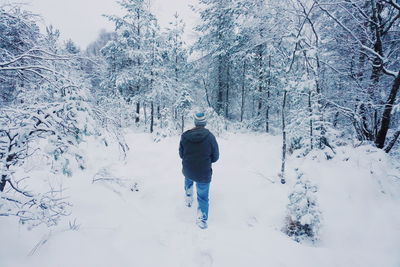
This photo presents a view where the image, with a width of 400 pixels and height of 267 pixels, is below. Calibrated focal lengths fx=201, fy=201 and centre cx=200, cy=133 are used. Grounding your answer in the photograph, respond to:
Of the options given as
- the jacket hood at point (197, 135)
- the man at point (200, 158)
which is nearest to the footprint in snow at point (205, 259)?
the man at point (200, 158)

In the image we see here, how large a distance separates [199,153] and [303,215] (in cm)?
217

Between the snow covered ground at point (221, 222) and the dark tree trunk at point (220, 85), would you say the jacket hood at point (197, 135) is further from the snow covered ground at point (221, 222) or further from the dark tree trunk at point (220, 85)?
the dark tree trunk at point (220, 85)

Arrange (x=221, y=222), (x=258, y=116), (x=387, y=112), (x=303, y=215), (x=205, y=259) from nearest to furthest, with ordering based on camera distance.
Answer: (x=205, y=259)
(x=303, y=215)
(x=221, y=222)
(x=387, y=112)
(x=258, y=116)

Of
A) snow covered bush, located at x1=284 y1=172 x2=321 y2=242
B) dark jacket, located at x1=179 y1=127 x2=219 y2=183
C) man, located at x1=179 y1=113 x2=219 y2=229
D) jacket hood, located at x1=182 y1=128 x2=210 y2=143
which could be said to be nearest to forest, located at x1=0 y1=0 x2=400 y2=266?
snow covered bush, located at x1=284 y1=172 x2=321 y2=242

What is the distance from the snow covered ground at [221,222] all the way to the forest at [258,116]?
0.06 meters

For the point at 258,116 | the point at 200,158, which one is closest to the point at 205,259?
the point at 200,158

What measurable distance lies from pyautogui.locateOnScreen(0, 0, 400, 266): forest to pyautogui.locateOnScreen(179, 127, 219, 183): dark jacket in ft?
3.40

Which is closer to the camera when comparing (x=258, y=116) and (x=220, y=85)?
(x=258, y=116)

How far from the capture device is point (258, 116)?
15422mm

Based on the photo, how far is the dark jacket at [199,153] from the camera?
3846 millimetres

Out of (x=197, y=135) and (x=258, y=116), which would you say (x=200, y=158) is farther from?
(x=258, y=116)

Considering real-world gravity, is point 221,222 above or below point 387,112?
below

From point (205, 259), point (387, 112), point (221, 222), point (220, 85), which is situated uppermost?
point (220, 85)

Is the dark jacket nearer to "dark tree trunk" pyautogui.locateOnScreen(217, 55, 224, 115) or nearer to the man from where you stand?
the man
